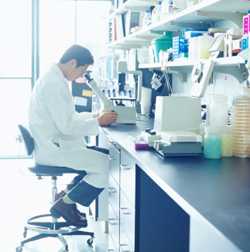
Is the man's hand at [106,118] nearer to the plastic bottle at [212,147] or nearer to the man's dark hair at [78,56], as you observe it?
the man's dark hair at [78,56]

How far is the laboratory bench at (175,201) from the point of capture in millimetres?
Result: 1064

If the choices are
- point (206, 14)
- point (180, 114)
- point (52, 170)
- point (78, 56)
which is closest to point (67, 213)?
point (52, 170)

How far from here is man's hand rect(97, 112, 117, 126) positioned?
10.4 feet

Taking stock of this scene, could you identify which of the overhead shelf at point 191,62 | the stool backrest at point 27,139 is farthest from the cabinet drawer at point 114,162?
the overhead shelf at point 191,62

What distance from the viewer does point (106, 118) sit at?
125 inches

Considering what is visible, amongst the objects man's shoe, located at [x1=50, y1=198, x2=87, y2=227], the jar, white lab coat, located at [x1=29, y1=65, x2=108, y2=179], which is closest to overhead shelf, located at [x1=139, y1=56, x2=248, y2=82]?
the jar

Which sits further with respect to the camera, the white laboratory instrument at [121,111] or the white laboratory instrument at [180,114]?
the white laboratory instrument at [121,111]

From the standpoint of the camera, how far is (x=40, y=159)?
9.53ft

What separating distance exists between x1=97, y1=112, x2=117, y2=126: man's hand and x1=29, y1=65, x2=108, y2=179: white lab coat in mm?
167

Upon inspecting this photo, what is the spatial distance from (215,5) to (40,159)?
1463 millimetres

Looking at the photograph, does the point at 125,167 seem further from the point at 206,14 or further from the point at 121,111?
the point at 121,111

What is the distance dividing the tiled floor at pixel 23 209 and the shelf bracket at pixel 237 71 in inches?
54.4

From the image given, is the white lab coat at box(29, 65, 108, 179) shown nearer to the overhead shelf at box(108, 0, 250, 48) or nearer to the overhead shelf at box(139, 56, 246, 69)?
the overhead shelf at box(139, 56, 246, 69)

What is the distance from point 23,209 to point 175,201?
9.29ft
